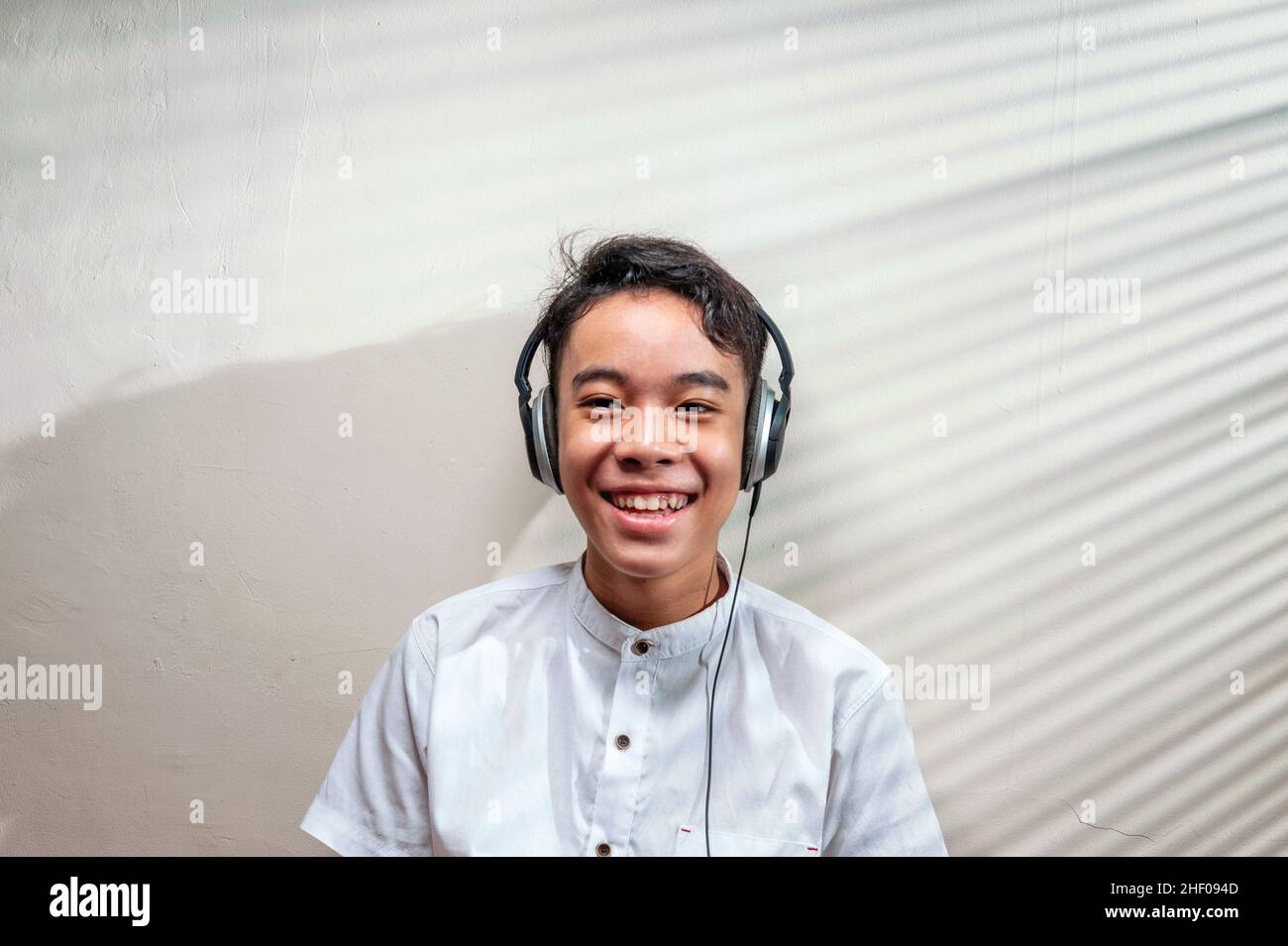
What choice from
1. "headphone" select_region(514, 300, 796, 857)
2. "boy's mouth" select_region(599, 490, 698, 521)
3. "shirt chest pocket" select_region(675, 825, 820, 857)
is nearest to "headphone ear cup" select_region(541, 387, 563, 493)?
"headphone" select_region(514, 300, 796, 857)

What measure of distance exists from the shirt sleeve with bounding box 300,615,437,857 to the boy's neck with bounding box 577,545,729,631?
27cm

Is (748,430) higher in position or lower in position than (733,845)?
higher

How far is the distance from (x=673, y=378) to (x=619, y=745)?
522 millimetres

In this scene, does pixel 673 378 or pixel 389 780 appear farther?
pixel 389 780

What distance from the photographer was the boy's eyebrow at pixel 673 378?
46.9 inches

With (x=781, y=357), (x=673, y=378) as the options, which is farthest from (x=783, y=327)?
(x=673, y=378)

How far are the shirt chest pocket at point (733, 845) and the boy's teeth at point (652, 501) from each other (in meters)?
0.45

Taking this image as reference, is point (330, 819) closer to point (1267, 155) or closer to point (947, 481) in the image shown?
point (947, 481)

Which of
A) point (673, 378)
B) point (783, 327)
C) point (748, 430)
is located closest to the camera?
point (673, 378)

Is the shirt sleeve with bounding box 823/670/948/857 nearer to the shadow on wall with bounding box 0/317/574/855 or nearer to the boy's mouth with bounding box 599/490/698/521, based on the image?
the boy's mouth with bounding box 599/490/698/521

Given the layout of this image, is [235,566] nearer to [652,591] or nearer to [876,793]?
[652,591]

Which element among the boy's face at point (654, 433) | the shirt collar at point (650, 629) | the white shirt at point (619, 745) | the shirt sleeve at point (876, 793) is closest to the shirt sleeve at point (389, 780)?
the white shirt at point (619, 745)

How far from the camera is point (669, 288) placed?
1.25m

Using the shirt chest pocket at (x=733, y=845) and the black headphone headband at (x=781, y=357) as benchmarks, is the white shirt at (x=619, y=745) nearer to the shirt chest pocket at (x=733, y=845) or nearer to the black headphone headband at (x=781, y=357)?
the shirt chest pocket at (x=733, y=845)
